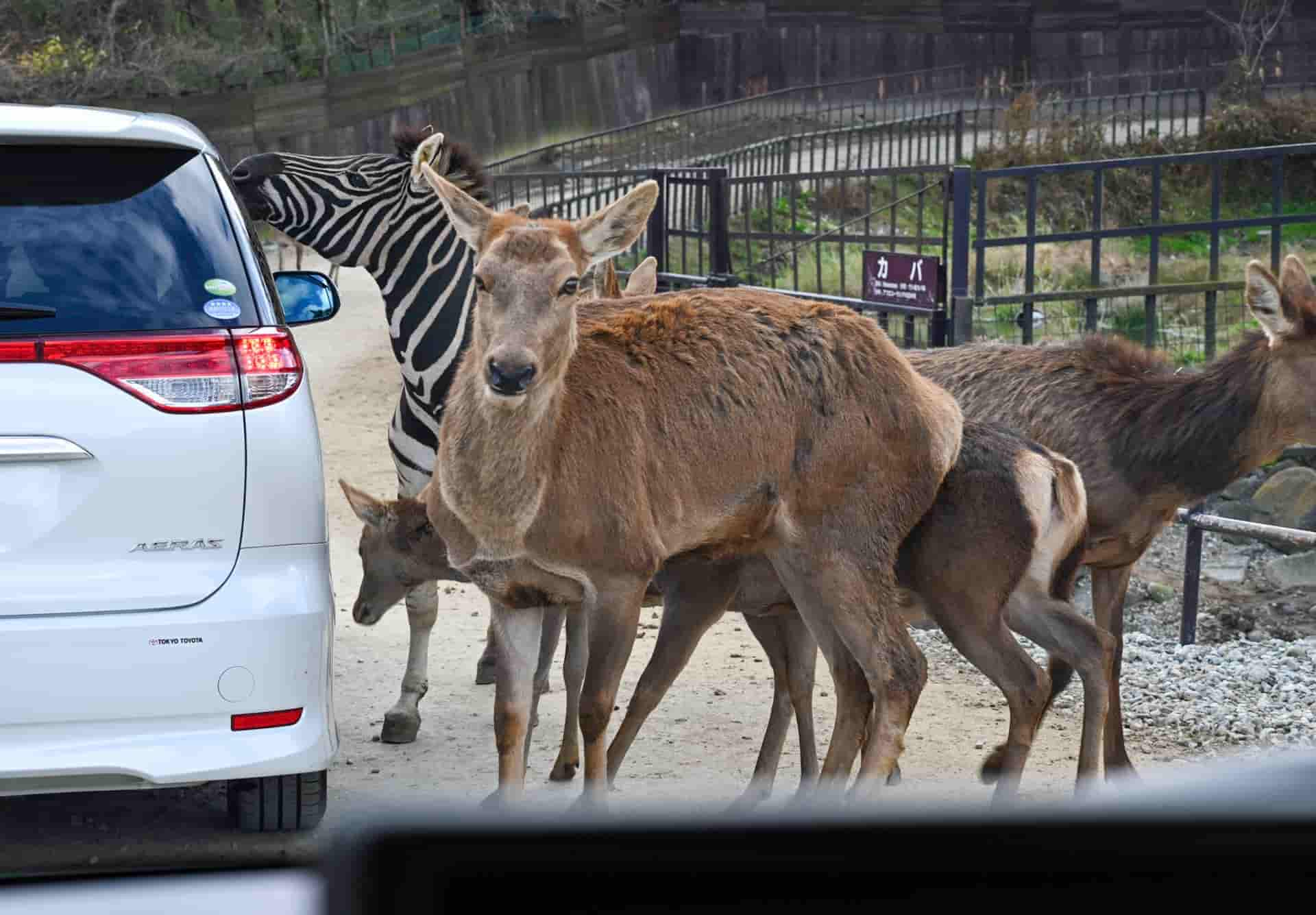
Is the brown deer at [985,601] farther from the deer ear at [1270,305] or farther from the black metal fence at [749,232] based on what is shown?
the black metal fence at [749,232]

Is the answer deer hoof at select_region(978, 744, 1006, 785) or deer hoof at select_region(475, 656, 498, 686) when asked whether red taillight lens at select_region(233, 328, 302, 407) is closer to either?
deer hoof at select_region(978, 744, 1006, 785)

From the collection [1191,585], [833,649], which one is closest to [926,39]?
[1191,585]

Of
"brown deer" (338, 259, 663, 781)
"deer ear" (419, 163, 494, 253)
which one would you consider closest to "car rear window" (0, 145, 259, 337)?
"deer ear" (419, 163, 494, 253)

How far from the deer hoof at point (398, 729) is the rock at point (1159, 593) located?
15.2 feet

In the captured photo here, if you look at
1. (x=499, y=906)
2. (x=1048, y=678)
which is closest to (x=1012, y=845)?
(x=499, y=906)

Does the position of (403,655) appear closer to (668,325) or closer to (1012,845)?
(668,325)

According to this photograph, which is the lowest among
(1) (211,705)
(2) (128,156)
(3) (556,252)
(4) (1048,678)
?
(4) (1048,678)

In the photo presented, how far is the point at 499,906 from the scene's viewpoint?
2.42 ft

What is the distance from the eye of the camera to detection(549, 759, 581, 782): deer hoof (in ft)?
20.7

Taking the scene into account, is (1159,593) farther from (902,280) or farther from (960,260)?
(902,280)

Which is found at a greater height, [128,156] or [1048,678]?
[128,156]

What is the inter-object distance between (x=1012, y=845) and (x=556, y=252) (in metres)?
4.59

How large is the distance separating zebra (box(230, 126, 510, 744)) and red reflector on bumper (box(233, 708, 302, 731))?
2.44 m

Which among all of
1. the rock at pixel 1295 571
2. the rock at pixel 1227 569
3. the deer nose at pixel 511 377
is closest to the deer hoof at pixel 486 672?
the deer nose at pixel 511 377
